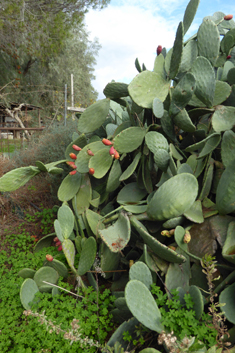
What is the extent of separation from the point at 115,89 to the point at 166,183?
0.90 m

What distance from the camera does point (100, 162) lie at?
1892mm

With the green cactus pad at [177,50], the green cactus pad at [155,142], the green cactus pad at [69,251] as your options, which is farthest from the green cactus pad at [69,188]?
the green cactus pad at [177,50]

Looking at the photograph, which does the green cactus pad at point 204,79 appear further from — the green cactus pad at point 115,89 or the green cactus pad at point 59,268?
the green cactus pad at point 59,268

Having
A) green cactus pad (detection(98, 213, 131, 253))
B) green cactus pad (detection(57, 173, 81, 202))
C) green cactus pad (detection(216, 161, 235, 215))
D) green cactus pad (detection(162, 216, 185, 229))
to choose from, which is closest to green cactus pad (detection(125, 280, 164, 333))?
green cactus pad (detection(98, 213, 131, 253))

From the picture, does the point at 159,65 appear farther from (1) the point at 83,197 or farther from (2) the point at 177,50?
(1) the point at 83,197

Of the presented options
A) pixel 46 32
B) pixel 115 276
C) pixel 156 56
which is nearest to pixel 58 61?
pixel 46 32

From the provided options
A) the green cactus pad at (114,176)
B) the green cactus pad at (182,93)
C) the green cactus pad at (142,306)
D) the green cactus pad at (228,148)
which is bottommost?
the green cactus pad at (142,306)

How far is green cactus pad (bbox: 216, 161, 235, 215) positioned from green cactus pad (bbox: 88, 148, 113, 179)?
0.84m

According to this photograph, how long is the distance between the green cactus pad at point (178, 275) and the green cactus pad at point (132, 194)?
1.77 ft

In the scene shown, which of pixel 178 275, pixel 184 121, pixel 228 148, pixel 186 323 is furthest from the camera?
pixel 184 121

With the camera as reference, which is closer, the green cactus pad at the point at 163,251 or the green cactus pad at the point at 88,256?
the green cactus pad at the point at 163,251

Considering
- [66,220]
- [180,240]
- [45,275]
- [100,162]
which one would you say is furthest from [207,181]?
[45,275]

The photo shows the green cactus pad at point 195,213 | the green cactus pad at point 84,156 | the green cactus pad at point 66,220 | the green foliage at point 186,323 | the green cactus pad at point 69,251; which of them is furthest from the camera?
the green cactus pad at point 84,156

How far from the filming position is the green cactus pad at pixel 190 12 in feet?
5.81
